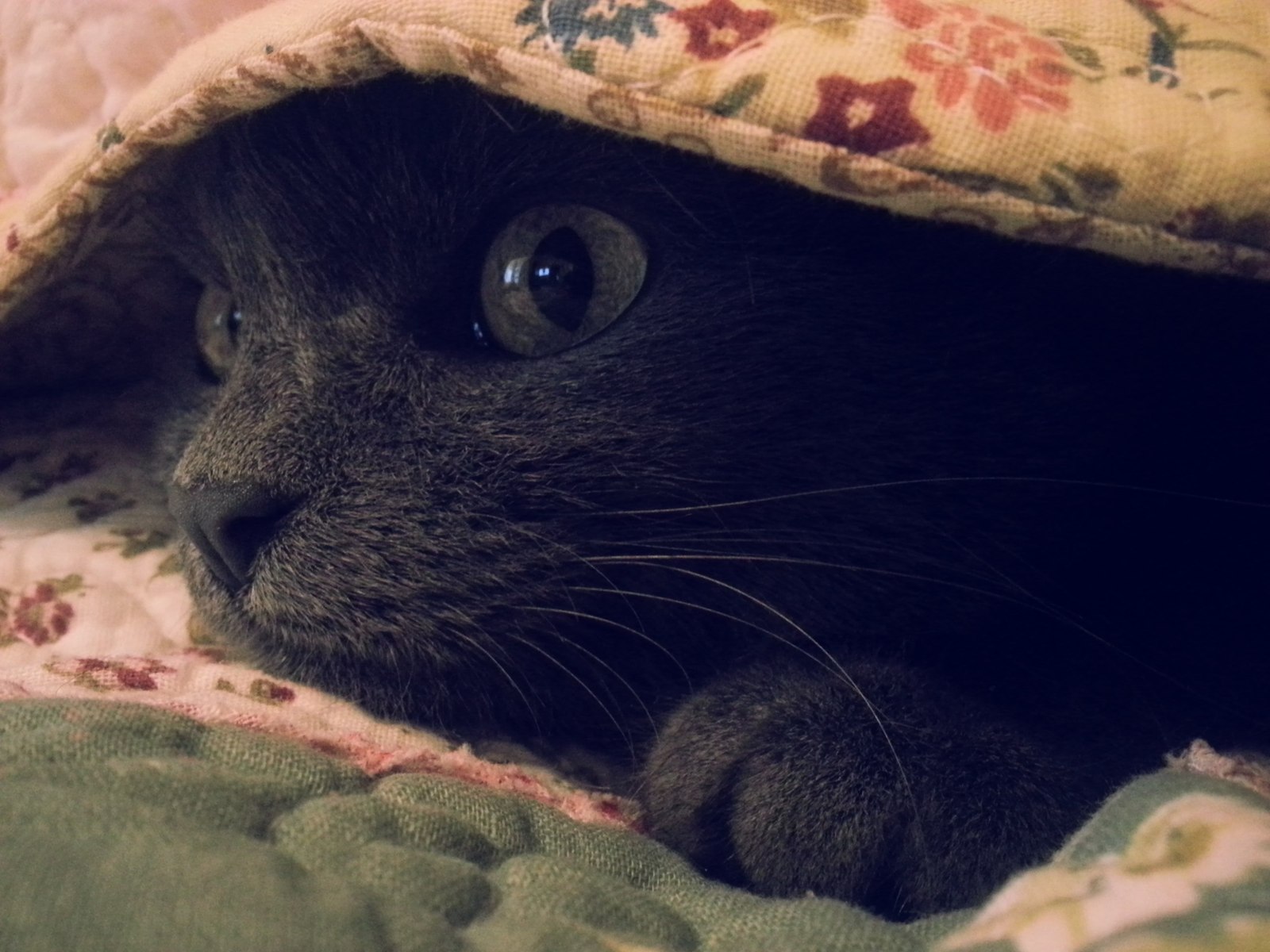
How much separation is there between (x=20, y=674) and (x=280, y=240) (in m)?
0.37

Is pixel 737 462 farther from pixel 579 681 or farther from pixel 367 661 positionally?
pixel 367 661

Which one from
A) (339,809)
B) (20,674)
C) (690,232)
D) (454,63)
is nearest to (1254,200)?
(690,232)

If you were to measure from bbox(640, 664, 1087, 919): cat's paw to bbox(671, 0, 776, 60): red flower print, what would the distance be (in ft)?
1.36

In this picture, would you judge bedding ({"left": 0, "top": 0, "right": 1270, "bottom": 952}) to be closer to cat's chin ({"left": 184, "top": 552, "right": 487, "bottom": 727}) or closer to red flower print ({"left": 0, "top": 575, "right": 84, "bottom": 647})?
cat's chin ({"left": 184, "top": 552, "right": 487, "bottom": 727})

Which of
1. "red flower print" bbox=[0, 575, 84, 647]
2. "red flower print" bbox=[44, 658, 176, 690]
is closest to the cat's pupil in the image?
"red flower print" bbox=[44, 658, 176, 690]

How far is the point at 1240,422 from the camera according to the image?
77 centimetres

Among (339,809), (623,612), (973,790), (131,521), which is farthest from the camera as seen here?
(131,521)

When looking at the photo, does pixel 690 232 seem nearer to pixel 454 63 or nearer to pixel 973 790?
pixel 454 63

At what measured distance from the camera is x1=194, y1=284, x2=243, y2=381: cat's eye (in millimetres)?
1054

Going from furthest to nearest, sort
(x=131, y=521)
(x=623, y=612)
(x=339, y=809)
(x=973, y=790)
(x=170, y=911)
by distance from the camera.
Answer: (x=131, y=521) → (x=623, y=612) → (x=973, y=790) → (x=339, y=809) → (x=170, y=911)

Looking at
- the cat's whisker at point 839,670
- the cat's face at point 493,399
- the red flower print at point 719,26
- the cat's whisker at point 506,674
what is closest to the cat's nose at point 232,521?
the cat's face at point 493,399

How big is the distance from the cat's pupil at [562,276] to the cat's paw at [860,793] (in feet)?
0.97

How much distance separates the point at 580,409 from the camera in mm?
755

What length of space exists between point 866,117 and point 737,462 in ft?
0.83
